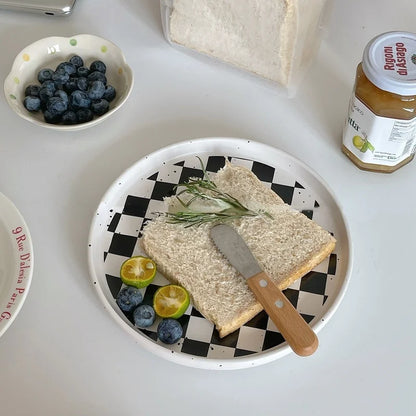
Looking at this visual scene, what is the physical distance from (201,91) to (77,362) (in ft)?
1.77

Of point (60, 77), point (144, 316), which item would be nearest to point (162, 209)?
point (144, 316)

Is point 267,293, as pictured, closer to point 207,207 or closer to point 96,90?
point 207,207

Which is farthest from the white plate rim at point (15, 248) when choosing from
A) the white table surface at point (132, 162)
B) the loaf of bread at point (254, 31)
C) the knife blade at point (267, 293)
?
the loaf of bread at point (254, 31)

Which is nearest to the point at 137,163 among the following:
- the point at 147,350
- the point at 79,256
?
the point at 79,256

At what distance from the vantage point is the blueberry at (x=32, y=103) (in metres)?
1.04

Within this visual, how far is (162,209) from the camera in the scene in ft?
3.19

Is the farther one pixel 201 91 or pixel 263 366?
pixel 201 91

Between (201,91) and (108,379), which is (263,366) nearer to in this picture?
(108,379)

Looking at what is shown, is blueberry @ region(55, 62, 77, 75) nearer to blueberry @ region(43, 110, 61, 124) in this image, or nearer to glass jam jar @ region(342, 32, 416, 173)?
blueberry @ region(43, 110, 61, 124)

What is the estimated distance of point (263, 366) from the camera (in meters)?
0.84

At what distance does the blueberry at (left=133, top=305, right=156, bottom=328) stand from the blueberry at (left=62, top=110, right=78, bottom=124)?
14.7 inches

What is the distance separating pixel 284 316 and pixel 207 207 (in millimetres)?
218

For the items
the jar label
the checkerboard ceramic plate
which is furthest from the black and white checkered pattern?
the jar label

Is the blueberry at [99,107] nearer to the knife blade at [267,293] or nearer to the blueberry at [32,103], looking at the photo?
the blueberry at [32,103]
